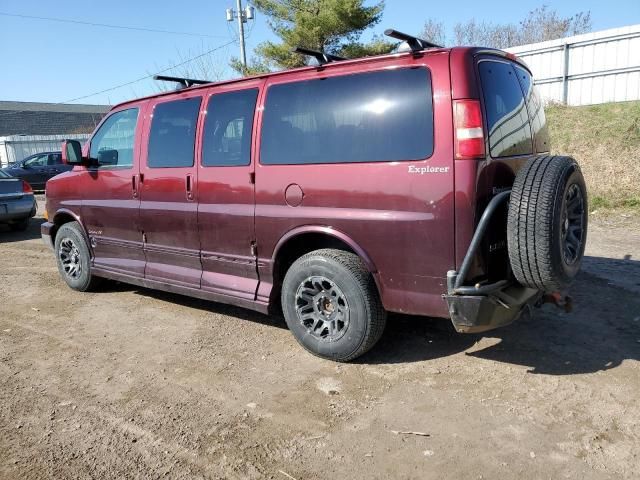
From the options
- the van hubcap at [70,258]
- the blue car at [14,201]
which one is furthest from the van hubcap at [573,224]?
the blue car at [14,201]

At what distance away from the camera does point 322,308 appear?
3.96m

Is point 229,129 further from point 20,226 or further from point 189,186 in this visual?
point 20,226

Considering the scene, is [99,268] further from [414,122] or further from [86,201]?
[414,122]

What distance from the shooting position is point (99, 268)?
5.85m

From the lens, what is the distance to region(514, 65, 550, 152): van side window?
3975 millimetres

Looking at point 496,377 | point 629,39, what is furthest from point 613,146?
point 496,377

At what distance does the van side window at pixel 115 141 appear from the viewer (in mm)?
5359

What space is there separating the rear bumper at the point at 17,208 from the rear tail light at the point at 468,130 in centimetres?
1021

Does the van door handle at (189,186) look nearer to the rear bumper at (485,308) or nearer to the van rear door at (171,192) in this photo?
the van rear door at (171,192)

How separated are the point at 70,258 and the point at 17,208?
218 inches

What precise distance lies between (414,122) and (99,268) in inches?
159

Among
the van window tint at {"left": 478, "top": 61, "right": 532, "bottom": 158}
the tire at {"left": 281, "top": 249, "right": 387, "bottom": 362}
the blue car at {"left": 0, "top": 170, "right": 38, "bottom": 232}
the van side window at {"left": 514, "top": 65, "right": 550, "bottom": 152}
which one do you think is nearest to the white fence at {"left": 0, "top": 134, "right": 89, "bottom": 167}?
the blue car at {"left": 0, "top": 170, "right": 38, "bottom": 232}

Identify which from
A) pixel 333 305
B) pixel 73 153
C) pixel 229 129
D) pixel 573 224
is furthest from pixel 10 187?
pixel 573 224

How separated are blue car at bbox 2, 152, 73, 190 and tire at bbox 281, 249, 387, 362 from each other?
18.7 meters
